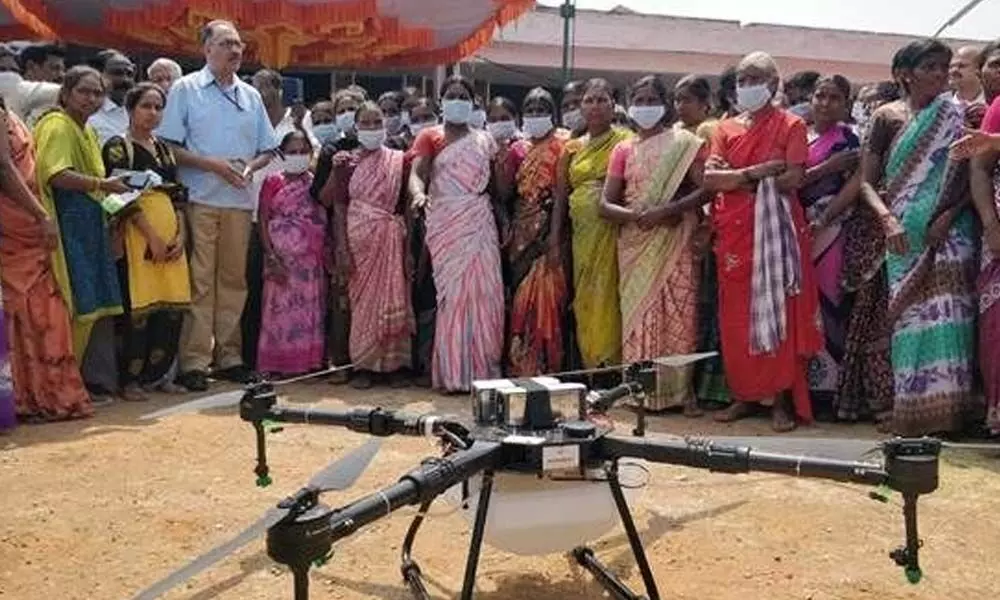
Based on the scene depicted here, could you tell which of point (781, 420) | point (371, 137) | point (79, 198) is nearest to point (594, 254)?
point (781, 420)

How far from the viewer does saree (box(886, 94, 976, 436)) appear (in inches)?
190

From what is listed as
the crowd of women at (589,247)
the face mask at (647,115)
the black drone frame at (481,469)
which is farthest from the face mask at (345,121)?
the black drone frame at (481,469)

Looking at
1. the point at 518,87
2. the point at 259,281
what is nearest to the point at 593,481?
the point at 259,281

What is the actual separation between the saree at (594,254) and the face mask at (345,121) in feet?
4.72

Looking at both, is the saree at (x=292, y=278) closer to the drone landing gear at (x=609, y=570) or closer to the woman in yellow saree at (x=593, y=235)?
the woman in yellow saree at (x=593, y=235)

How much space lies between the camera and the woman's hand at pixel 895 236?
485 cm

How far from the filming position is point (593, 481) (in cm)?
267

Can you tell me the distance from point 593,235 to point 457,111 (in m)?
1.07

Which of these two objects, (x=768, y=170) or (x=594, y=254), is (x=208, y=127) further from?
(x=768, y=170)

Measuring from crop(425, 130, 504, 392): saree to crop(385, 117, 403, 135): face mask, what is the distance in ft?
5.62

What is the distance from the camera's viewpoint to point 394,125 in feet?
25.2

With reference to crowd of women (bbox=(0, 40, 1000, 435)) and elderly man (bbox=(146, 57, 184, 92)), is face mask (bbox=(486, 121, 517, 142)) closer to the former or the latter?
crowd of women (bbox=(0, 40, 1000, 435))

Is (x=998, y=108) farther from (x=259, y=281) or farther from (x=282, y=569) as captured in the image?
(x=259, y=281)

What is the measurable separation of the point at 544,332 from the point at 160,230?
2253mm
